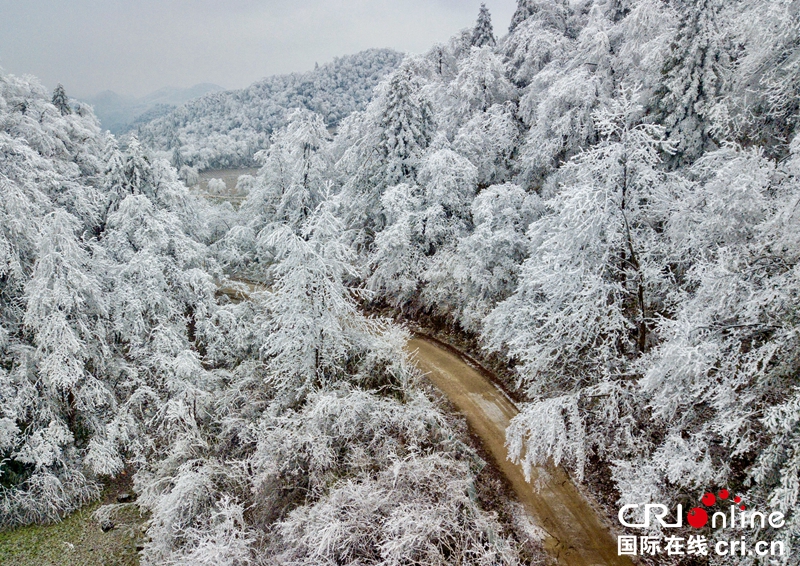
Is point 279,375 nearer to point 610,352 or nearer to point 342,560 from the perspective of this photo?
point 342,560

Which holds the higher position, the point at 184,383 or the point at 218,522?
the point at 184,383

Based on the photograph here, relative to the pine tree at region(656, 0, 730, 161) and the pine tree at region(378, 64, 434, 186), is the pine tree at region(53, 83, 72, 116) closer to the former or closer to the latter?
the pine tree at region(378, 64, 434, 186)

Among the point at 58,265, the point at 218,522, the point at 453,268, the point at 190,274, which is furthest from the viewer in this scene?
the point at 453,268

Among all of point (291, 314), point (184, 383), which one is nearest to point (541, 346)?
point (291, 314)

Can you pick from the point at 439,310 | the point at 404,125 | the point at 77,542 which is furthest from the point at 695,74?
the point at 77,542

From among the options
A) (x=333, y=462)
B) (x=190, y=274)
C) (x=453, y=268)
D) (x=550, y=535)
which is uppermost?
(x=190, y=274)

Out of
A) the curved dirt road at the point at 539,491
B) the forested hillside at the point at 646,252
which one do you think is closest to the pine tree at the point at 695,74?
the forested hillside at the point at 646,252

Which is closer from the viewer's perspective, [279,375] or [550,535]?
[550,535]

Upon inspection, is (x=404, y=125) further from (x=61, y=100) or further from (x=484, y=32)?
(x=61, y=100)

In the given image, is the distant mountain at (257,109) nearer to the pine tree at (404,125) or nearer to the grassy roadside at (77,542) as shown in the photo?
the pine tree at (404,125)
